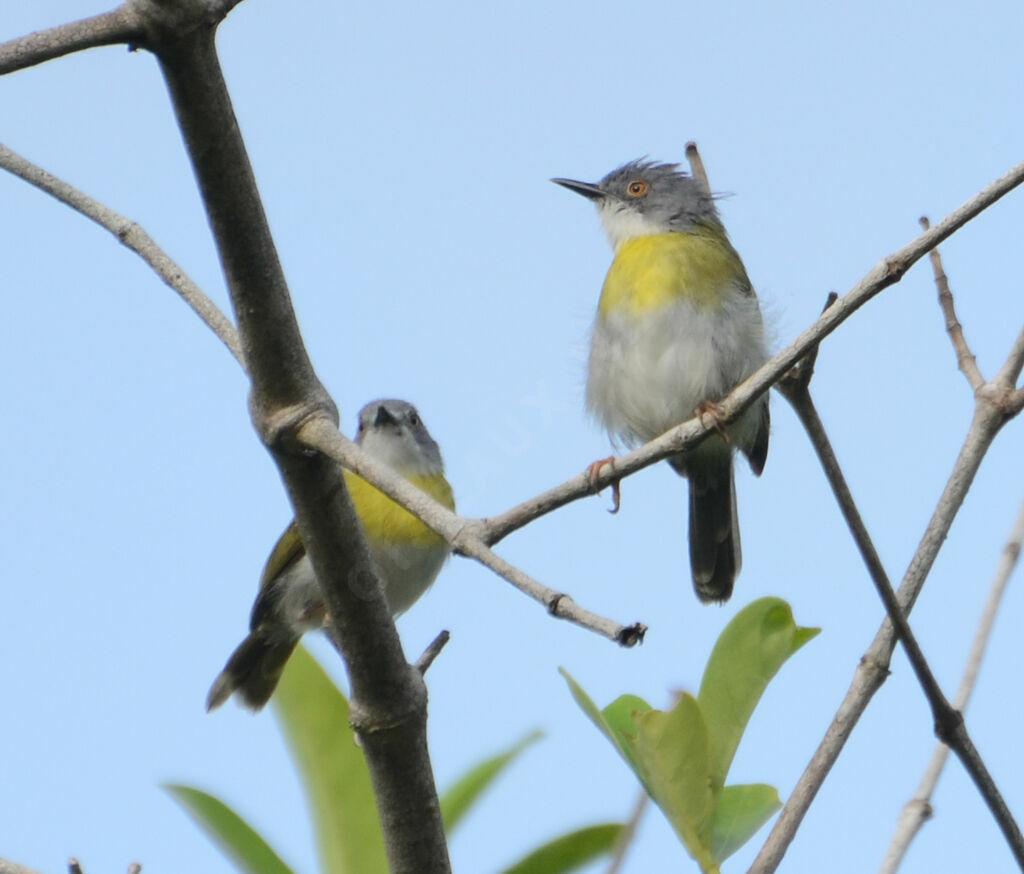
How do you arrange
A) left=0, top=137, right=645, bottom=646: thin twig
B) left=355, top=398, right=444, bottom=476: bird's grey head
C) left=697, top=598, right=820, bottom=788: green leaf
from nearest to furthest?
left=0, top=137, right=645, bottom=646: thin twig → left=697, top=598, right=820, bottom=788: green leaf → left=355, top=398, right=444, bottom=476: bird's grey head

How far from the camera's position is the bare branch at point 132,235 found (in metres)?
2.25

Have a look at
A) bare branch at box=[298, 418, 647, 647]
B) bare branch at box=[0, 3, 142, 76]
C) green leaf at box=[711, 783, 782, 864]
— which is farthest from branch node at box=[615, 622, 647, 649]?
green leaf at box=[711, 783, 782, 864]

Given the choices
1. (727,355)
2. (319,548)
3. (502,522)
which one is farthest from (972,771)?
(727,355)

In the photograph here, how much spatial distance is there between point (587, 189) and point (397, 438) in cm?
159

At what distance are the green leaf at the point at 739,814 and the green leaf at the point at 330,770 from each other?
60 cm

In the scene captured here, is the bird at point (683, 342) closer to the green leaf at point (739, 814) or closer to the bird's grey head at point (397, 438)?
the bird's grey head at point (397, 438)

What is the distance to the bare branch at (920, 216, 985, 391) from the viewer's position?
98.2 inches

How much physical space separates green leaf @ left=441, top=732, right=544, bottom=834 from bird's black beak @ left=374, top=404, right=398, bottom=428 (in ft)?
14.4

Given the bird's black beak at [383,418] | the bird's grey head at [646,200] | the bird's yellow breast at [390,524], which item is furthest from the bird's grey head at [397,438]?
the bird's grey head at [646,200]

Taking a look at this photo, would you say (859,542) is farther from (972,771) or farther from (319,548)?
(319,548)

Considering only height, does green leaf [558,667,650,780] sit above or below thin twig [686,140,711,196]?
below

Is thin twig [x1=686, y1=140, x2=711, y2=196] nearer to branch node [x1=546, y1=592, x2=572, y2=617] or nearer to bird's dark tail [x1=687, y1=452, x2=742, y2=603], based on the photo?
branch node [x1=546, y1=592, x2=572, y2=617]

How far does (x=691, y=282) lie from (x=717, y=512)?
1175mm

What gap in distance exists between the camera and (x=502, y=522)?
163cm
